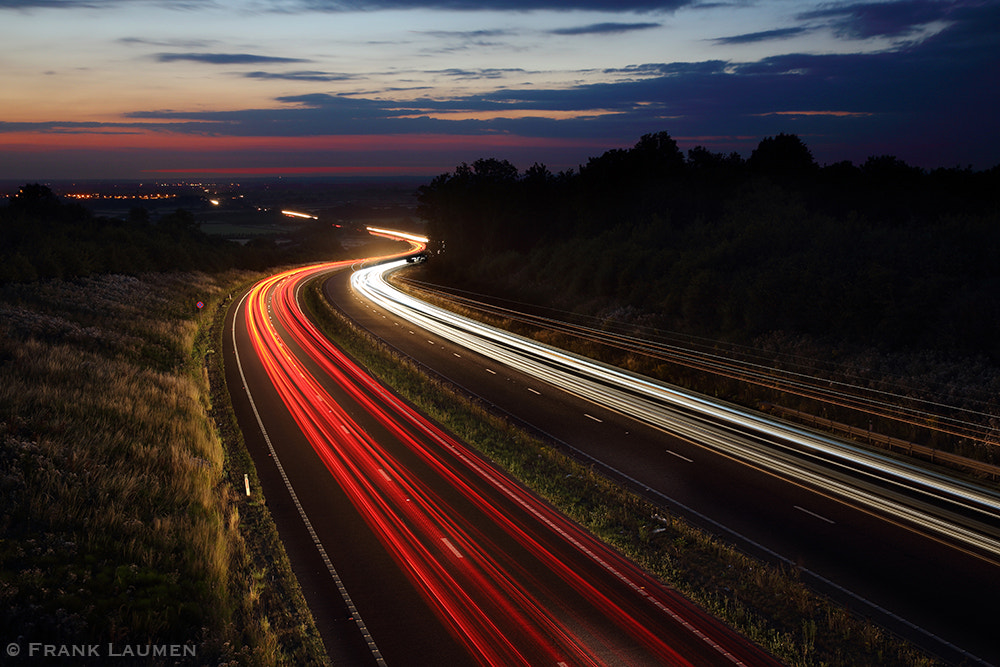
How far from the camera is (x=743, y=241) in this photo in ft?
158

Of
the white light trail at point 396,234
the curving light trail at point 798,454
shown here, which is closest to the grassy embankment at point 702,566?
the curving light trail at point 798,454

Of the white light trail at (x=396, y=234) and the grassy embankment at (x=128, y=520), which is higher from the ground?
the grassy embankment at (x=128, y=520)

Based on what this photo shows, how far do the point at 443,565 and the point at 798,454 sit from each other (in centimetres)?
1418

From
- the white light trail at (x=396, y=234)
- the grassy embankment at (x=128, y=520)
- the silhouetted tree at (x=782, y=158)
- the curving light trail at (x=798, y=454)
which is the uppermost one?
the silhouetted tree at (x=782, y=158)

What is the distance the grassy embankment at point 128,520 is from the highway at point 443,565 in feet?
3.57

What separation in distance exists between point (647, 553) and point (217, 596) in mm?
10189

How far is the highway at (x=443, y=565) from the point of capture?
1284 cm

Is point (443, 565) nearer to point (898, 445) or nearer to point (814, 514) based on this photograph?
point (814, 514)

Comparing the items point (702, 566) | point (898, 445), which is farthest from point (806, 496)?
point (702, 566)

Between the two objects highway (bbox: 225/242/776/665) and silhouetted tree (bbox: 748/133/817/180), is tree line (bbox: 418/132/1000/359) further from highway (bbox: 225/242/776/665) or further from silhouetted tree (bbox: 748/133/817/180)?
highway (bbox: 225/242/776/665)

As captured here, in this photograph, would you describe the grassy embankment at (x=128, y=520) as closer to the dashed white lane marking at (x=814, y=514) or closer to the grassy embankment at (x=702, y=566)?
the grassy embankment at (x=702, y=566)

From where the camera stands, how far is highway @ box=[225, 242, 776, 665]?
506 inches

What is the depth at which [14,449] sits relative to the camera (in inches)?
657

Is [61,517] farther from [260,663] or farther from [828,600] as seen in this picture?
[828,600]
